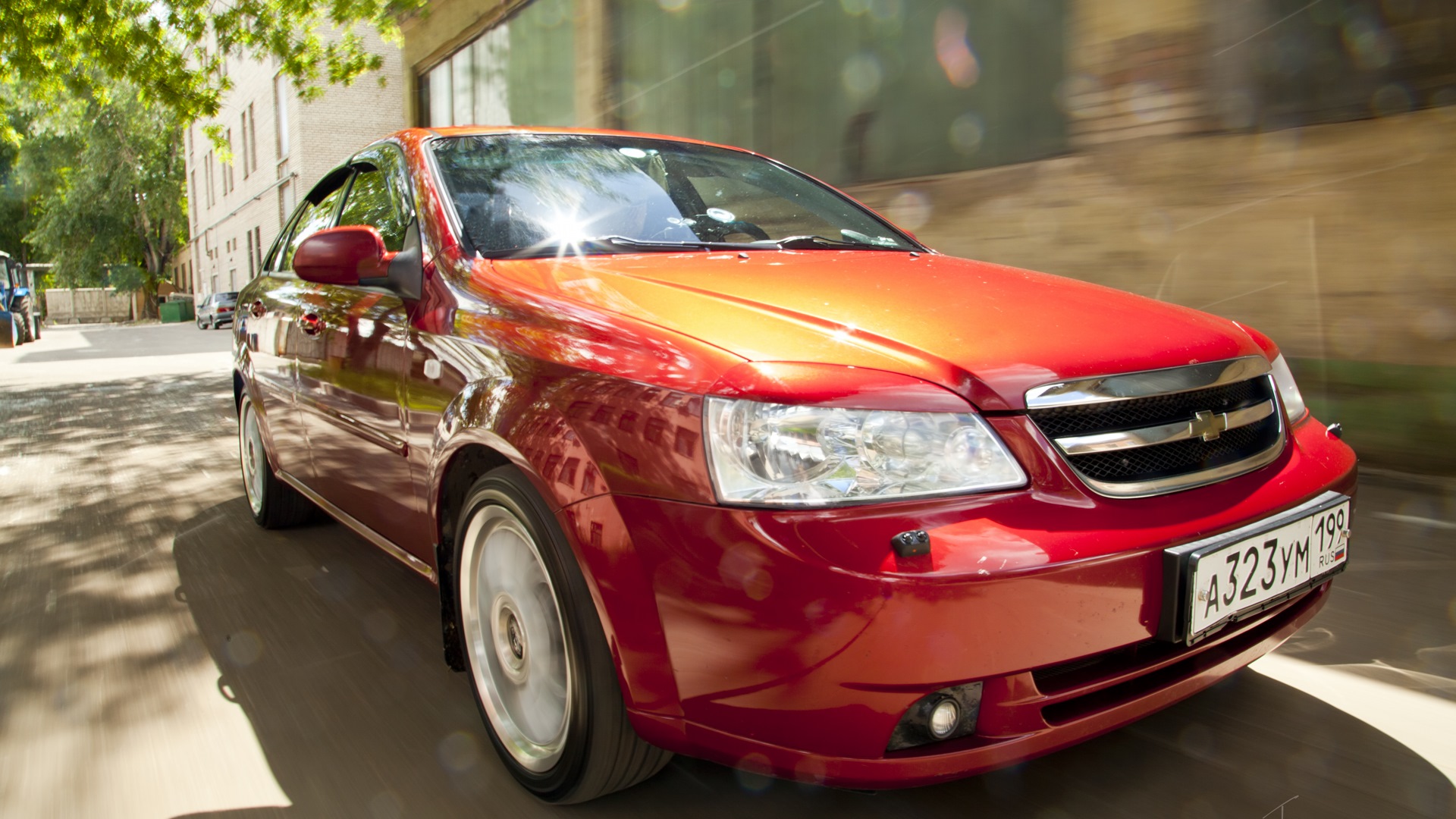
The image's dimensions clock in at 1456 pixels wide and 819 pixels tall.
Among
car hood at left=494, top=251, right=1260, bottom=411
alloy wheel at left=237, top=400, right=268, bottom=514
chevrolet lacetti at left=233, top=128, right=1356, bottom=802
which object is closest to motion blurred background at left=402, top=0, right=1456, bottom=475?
car hood at left=494, top=251, right=1260, bottom=411

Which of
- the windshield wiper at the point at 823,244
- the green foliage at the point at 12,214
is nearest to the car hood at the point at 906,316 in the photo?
the windshield wiper at the point at 823,244

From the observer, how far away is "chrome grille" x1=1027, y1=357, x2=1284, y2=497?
189cm

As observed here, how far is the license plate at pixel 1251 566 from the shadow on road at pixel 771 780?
0.41 metres

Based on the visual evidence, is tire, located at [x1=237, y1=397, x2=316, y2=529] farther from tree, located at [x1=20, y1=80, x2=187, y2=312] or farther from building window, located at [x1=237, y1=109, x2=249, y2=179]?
tree, located at [x1=20, y1=80, x2=187, y2=312]

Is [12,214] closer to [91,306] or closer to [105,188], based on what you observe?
[91,306]

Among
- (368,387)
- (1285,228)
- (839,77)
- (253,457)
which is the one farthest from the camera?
(839,77)

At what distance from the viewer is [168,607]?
364 cm

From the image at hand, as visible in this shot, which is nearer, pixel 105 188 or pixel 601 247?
pixel 601 247

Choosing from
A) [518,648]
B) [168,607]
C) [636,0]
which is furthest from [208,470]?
[636,0]

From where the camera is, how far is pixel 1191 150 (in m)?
6.19

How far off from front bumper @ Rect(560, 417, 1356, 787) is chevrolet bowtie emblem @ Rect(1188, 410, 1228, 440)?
0.18 m

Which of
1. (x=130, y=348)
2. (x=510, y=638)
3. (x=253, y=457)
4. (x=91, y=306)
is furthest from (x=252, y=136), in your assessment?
(x=510, y=638)

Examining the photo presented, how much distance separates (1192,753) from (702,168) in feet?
7.15

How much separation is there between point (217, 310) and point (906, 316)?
31411mm
